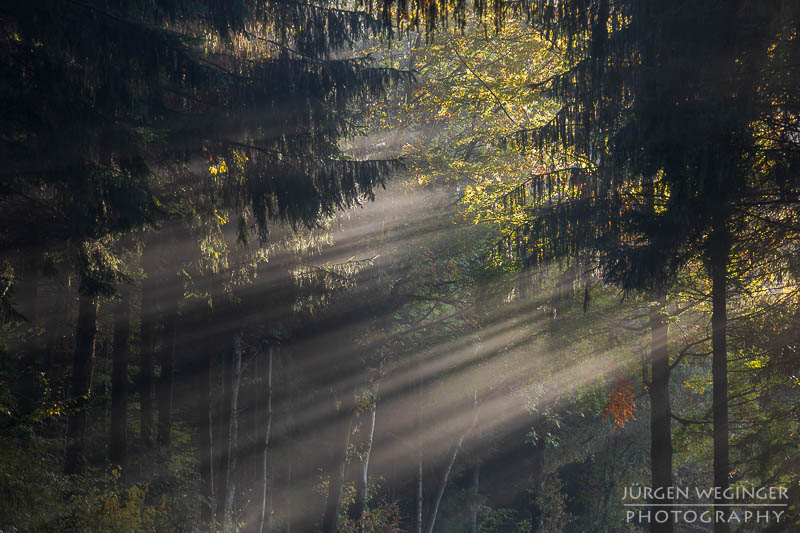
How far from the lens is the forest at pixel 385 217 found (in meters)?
7.06

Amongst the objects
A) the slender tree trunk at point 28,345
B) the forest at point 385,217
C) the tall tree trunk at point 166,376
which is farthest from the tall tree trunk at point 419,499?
the slender tree trunk at point 28,345

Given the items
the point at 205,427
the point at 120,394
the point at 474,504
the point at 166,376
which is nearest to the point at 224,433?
the point at 205,427

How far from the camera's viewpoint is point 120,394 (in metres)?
13.7

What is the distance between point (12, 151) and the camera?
7.29 m

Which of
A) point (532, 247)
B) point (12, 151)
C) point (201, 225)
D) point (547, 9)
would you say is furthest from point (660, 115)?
point (201, 225)

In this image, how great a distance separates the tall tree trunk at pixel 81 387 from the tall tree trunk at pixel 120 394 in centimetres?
78

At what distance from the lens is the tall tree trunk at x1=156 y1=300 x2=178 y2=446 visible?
15.1m

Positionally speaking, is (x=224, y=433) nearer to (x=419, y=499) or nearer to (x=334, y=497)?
(x=334, y=497)

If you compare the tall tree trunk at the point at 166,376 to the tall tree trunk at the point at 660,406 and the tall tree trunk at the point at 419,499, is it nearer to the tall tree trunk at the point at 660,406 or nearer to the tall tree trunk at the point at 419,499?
the tall tree trunk at the point at 419,499

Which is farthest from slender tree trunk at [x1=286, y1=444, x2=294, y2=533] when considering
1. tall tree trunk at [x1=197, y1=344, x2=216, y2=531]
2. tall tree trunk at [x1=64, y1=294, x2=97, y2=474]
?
tall tree trunk at [x1=64, y1=294, x2=97, y2=474]

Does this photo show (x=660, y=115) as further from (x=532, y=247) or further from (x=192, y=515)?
(x=192, y=515)

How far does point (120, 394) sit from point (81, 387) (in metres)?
2.58

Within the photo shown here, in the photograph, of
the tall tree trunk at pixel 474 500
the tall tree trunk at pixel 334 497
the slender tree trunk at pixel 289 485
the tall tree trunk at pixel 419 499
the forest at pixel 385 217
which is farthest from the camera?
the tall tree trunk at pixel 474 500

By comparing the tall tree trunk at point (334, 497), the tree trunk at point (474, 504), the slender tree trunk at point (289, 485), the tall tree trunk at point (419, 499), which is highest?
the tall tree trunk at point (334, 497)
